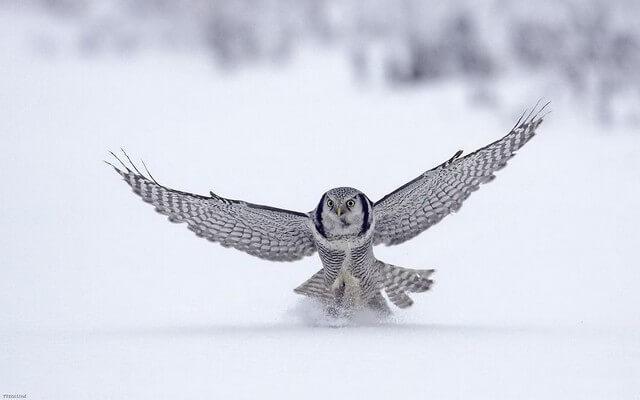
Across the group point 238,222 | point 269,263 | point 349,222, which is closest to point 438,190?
point 349,222

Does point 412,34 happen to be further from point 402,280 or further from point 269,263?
point 402,280

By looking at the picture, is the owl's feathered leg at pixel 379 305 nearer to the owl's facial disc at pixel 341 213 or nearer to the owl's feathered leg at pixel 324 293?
the owl's feathered leg at pixel 324 293

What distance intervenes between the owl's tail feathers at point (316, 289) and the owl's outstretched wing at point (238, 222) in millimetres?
279

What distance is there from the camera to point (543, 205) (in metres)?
11.4

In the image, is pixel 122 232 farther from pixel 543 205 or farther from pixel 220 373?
pixel 220 373

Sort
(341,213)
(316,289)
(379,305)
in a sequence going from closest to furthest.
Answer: (341,213), (316,289), (379,305)

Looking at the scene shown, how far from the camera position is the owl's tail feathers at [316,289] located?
244 inches

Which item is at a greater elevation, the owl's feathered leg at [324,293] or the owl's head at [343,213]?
the owl's head at [343,213]

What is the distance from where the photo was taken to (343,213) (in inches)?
228

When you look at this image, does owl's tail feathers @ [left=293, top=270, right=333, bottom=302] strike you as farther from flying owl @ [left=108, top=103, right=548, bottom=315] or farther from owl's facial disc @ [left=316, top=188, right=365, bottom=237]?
owl's facial disc @ [left=316, top=188, right=365, bottom=237]

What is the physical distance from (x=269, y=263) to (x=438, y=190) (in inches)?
111

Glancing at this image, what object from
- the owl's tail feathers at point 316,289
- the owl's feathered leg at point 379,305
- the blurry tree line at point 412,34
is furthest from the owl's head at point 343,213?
the blurry tree line at point 412,34
